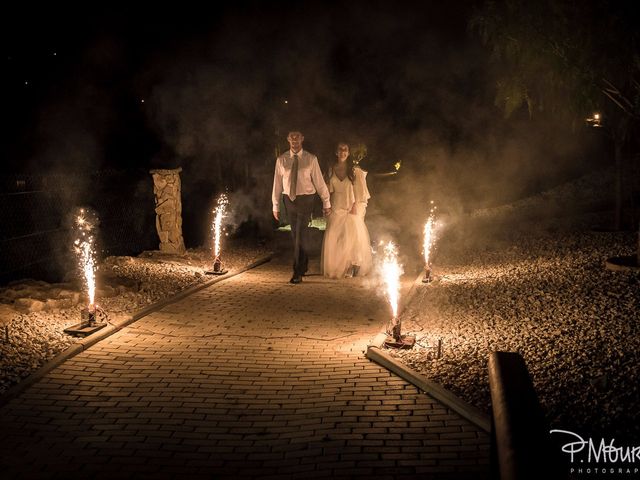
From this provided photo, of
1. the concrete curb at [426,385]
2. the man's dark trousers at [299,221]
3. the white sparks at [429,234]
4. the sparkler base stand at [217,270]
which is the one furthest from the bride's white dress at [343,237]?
the concrete curb at [426,385]

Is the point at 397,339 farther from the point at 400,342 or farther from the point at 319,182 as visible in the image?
the point at 319,182

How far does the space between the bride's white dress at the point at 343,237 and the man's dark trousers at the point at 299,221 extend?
453mm

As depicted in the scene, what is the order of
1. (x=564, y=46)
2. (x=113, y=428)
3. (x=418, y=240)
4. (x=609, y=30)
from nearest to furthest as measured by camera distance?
(x=113, y=428) → (x=609, y=30) → (x=564, y=46) → (x=418, y=240)

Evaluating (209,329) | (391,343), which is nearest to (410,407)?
(391,343)

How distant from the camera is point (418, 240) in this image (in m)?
15.1

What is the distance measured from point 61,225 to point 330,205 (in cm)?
750

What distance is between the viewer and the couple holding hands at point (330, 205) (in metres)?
10.3

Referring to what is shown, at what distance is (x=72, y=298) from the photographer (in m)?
8.72

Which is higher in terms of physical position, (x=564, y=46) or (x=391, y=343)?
(x=564, y=46)

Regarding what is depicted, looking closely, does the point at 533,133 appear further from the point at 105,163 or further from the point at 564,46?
the point at 105,163

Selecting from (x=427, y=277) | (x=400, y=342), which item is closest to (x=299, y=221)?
(x=427, y=277)

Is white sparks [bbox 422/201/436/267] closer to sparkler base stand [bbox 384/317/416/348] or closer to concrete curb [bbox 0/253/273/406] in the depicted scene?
concrete curb [bbox 0/253/273/406]

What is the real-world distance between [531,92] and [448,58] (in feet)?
27.2

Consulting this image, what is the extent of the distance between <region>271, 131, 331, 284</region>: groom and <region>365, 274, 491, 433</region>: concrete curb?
3699mm
